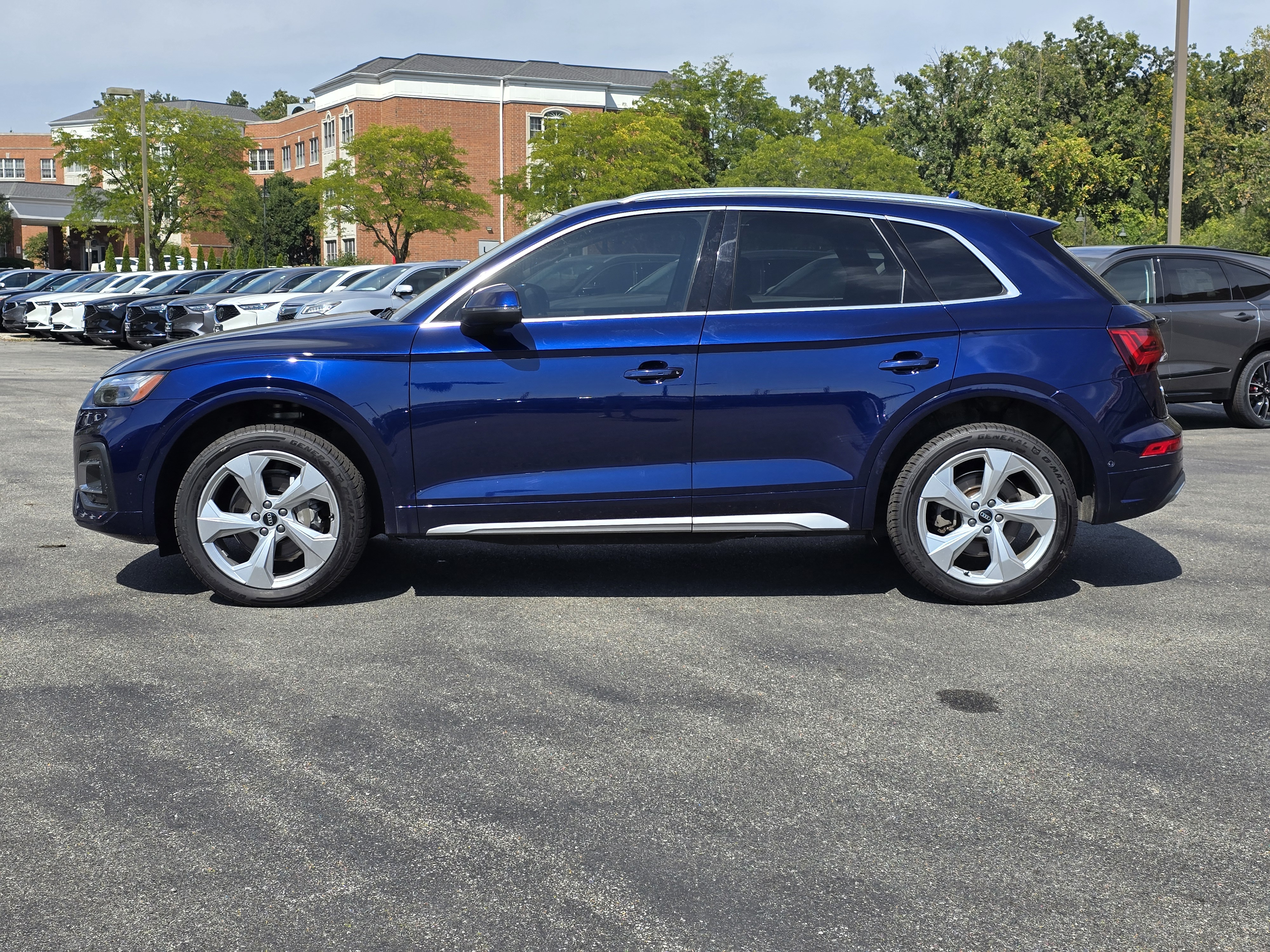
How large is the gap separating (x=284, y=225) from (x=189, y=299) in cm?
5306

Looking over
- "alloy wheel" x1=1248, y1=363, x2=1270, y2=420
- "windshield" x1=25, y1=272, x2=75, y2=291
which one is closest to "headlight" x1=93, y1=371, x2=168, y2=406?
"alloy wheel" x1=1248, y1=363, x2=1270, y2=420

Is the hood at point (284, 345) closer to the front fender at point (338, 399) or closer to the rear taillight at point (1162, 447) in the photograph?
the front fender at point (338, 399)

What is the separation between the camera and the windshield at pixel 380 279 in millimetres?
20984

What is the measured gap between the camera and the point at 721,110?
59219 millimetres

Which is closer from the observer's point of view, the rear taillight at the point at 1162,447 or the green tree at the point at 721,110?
the rear taillight at the point at 1162,447

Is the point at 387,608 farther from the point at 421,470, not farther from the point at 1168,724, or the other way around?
the point at 1168,724

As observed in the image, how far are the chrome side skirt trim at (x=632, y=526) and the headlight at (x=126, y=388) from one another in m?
1.41

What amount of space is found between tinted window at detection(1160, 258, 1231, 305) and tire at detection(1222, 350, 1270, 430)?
0.76 m

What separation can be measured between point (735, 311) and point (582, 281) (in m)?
0.69

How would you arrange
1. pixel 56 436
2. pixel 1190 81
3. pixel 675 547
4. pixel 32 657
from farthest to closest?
pixel 1190 81, pixel 56 436, pixel 675 547, pixel 32 657

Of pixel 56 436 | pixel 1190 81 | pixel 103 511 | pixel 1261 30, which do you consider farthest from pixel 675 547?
pixel 1190 81

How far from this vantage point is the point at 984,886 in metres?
3.06

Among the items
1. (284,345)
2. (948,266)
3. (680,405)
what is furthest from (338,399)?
(948,266)

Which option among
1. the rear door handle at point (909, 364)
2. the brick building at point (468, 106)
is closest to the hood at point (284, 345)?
the rear door handle at point (909, 364)
